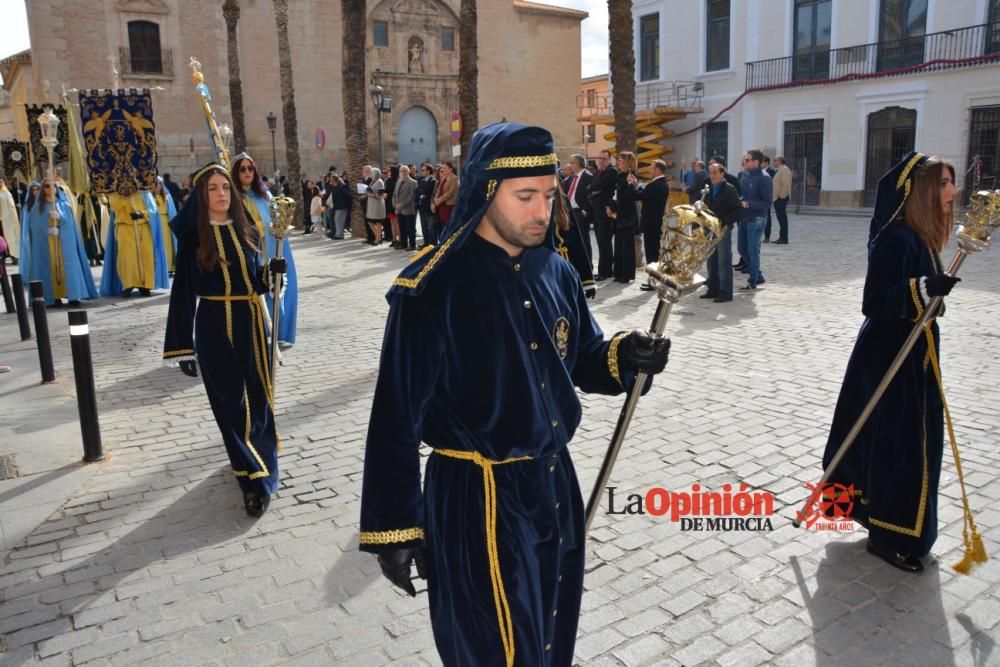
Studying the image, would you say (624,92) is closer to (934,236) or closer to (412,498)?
(934,236)

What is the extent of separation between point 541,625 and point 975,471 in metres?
4.04

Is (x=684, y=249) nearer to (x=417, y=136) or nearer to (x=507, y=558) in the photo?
(x=507, y=558)

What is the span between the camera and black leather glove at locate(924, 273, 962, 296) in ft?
12.4

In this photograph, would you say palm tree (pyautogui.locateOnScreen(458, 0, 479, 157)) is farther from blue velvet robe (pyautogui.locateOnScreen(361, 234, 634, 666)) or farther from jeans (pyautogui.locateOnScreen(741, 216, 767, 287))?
blue velvet robe (pyautogui.locateOnScreen(361, 234, 634, 666))

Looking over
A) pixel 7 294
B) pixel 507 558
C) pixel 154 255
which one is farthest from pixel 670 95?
pixel 507 558

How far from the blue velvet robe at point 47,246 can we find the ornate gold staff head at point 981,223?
1240 centimetres

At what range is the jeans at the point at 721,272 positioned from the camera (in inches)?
430

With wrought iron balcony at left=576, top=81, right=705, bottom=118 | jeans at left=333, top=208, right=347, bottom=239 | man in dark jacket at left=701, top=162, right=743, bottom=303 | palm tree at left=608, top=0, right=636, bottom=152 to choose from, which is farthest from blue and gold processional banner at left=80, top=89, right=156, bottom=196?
wrought iron balcony at left=576, top=81, right=705, bottom=118

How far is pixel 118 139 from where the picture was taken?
12.9 metres

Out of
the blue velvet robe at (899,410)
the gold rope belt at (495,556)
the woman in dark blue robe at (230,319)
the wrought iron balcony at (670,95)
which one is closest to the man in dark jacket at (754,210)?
the blue velvet robe at (899,410)

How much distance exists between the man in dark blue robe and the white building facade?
1001 inches

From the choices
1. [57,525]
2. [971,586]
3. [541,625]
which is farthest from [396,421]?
[57,525]

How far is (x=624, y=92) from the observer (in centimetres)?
1491

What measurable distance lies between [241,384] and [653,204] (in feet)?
29.3
